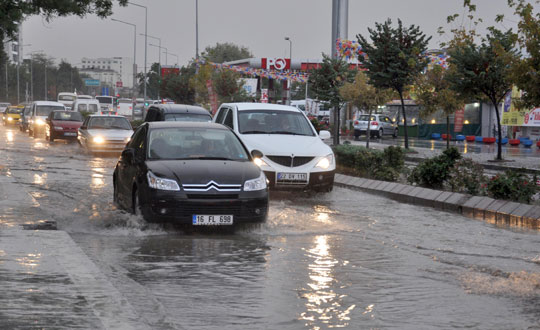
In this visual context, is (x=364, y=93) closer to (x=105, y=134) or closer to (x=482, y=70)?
(x=482, y=70)

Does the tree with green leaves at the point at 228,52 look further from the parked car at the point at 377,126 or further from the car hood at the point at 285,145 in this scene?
the car hood at the point at 285,145

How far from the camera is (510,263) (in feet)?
Answer: 29.0

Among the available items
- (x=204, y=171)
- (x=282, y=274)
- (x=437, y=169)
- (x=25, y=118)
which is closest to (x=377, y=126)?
(x=25, y=118)

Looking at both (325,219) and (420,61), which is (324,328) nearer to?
(325,219)

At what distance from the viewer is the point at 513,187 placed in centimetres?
1342

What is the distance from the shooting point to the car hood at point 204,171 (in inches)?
413

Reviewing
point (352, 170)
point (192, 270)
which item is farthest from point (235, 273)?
point (352, 170)

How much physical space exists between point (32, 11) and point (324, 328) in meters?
19.6

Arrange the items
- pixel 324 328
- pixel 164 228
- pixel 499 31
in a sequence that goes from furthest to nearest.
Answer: pixel 499 31
pixel 164 228
pixel 324 328

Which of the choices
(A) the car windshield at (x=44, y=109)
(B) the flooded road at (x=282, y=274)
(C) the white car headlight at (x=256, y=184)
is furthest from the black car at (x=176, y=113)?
(A) the car windshield at (x=44, y=109)

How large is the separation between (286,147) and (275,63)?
53.1 metres

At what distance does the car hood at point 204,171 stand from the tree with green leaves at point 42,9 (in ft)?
41.4

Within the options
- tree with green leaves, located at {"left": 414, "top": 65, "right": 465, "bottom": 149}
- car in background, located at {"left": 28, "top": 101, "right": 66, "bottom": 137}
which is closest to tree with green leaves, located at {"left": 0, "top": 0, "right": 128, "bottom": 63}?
tree with green leaves, located at {"left": 414, "top": 65, "right": 465, "bottom": 149}

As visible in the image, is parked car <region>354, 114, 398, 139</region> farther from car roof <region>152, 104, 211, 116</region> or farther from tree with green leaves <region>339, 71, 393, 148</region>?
car roof <region>152, 104, 211, 116</region>
